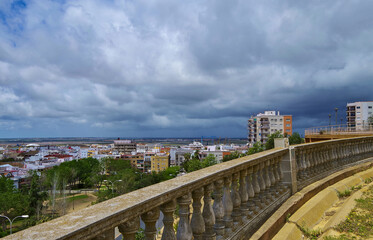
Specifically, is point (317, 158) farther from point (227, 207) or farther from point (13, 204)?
point (13, 204)

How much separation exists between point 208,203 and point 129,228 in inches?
48.8

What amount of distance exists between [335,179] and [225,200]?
5.11 m

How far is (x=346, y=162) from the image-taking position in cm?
867

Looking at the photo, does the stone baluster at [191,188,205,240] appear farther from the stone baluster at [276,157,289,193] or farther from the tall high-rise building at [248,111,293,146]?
the tall high-rise building at [248,111,293,146]

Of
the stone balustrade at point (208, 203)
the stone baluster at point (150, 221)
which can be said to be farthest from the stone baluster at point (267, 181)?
the stone baluster at point (150, 221)

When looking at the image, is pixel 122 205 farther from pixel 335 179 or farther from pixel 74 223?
pixel 335 179

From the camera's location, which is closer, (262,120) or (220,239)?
(220,239)

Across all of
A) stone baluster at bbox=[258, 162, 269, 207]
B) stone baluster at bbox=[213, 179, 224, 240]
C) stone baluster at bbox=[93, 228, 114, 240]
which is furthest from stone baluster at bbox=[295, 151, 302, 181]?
stone baluster at bbox=[93, 228, 114, 240]

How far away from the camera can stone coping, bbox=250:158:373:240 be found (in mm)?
3978

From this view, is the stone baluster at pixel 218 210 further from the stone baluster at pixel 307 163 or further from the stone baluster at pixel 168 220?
the stone baluster at pixel 307 163

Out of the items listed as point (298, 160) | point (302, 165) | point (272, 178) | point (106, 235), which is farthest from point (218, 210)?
point (302, 165)

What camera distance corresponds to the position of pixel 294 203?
5059mm

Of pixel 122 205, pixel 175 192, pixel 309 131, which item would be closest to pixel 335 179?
pixel 175 192

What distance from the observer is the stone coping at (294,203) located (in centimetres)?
398
